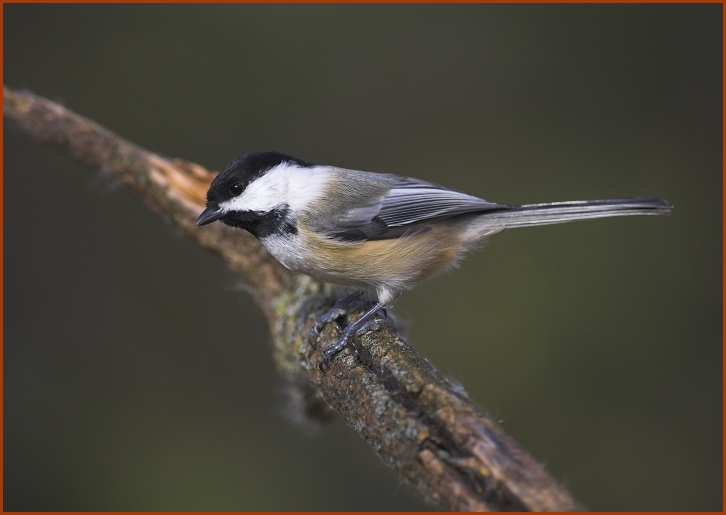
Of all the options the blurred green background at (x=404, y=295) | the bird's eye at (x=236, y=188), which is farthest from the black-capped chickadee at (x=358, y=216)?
the blurred green background at (x=404, y=295)

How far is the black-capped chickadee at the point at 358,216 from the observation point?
1.93 meters

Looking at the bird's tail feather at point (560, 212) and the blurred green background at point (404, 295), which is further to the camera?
the blurred green background at point (404, 295)

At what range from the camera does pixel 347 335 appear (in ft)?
5.98

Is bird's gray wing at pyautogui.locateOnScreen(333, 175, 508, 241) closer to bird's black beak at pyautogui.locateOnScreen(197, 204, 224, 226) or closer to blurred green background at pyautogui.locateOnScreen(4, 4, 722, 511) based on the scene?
bird's black beak at pyautogui.locateOnScreen(197, 204, 224, 226)

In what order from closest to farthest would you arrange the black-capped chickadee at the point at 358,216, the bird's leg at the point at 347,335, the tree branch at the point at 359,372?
the tree branch at the point at 359,372 → the bird's leg at the point at 347,335 → the black-capped chickadee at the point at 358,216

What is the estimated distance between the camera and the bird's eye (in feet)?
6.37

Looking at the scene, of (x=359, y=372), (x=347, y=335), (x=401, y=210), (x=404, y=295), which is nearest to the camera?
(x=359, y=372)

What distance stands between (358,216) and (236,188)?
37 centimetres

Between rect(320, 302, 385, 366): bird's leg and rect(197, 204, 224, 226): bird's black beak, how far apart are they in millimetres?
505

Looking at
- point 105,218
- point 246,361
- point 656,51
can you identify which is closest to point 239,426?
point 246,361

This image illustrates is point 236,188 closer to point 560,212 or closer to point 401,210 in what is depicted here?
point 401,210

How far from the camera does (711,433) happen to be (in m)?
2.99

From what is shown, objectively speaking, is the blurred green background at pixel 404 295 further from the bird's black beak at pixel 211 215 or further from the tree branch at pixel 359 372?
the bird's black beak at pixel 211 215

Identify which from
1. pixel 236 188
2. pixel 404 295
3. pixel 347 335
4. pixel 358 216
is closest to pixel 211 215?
pixel 236 188
